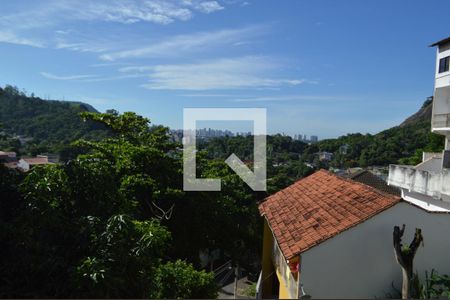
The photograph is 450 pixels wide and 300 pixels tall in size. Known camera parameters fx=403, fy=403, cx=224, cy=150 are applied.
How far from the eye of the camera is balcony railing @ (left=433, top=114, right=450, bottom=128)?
10969 mm

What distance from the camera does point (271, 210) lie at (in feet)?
26.8

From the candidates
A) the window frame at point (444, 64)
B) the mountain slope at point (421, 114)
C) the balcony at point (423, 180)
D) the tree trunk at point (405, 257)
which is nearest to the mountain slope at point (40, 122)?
the window frame at point (444, 64)

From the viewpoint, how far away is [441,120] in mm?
11203

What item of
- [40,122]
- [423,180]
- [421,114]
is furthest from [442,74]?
[40,122]

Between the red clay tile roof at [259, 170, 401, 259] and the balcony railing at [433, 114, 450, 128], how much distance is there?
180 inches

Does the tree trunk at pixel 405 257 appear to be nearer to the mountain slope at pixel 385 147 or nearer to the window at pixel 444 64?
the window at pixel 444 64

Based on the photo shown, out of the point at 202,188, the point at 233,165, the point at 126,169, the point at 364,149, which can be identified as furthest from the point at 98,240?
the point at 364,149

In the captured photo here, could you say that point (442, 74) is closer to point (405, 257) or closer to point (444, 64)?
point (444, 64)

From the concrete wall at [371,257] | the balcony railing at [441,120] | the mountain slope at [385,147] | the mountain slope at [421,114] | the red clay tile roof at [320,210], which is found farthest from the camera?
the mountain slope at [421,114]

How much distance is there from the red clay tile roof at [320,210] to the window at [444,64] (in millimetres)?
5824

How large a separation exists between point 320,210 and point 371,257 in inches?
55.3

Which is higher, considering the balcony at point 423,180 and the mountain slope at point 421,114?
the mountain slope at point 421,114

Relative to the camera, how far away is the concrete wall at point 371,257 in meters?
4.95

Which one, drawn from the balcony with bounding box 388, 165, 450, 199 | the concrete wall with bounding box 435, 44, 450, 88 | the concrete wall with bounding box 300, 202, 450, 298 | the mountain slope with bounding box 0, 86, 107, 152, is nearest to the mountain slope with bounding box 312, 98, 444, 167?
the concrete wall with bounding box 435, 44, 450, 88
